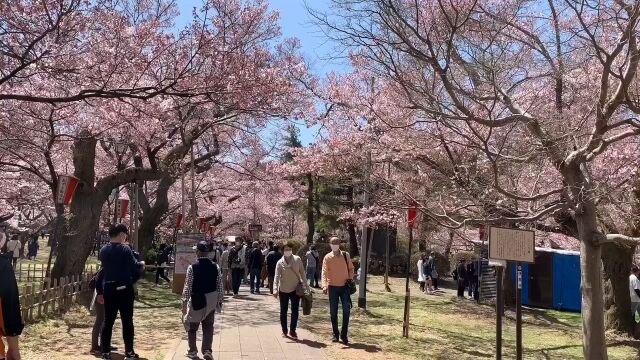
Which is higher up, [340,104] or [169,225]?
[340,104]

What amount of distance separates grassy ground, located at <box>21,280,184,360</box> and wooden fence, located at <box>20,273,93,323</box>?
224mm

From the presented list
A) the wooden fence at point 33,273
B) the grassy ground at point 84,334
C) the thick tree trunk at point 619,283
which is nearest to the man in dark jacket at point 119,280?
the grassy ground at point 84,334

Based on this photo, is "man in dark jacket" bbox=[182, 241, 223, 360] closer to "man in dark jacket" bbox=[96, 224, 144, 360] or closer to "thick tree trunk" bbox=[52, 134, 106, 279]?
"man in dark jacket" bbox=[96, 224, 144, 360]

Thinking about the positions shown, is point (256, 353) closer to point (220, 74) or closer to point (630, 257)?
point (220, 74)

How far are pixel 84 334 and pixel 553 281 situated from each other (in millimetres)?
15450

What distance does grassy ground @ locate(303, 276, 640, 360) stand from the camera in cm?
930

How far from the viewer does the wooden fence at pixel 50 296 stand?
32.9ft

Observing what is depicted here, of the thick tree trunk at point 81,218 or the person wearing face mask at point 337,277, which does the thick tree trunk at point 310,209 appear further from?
the person wearing face mask at point 337,277

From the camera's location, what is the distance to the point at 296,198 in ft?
115

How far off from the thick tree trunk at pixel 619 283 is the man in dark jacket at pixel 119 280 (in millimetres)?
10254

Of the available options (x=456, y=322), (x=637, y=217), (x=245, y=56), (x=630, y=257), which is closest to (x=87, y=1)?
(x=245, y=56)

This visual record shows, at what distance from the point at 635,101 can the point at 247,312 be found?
8643 mm

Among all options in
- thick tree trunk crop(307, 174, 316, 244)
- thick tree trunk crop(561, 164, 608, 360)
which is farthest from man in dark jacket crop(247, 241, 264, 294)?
thick tree trunk crop(307, 174, 316, 244)

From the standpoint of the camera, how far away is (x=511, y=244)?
706cm
